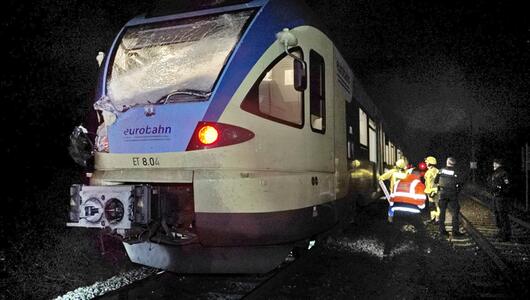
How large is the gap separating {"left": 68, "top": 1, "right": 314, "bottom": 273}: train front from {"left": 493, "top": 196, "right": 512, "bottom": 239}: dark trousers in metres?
5.03

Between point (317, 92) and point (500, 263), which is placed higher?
point (317, 92)

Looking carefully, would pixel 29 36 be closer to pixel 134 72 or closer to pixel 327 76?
pixel 134 72

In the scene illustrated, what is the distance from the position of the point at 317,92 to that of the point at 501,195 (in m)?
4.71

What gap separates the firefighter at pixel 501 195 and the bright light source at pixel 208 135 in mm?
5920

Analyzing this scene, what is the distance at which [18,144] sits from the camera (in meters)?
8.84

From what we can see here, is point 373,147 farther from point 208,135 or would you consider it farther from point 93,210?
point 93,210

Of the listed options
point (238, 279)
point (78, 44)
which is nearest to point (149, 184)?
point (238, 279)

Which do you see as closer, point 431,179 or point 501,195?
point 501,195

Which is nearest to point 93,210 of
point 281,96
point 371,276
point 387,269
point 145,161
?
point 145,161

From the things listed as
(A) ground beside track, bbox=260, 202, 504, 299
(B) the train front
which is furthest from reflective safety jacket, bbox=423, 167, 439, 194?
(B) the train front

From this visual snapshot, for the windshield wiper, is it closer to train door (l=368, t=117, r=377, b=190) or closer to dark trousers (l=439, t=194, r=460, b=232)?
train door (l=368, t=117, r=377, b=190)

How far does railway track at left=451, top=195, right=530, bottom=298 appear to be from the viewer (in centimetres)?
525

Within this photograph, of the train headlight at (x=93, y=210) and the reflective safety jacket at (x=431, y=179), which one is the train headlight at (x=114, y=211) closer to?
the train headlight at (x=93, y=210)

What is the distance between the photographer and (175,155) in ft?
14.9
